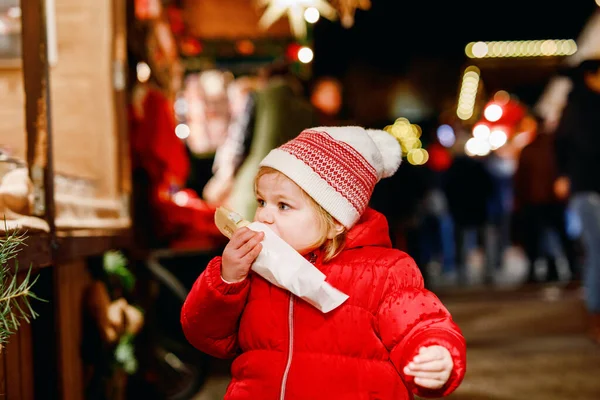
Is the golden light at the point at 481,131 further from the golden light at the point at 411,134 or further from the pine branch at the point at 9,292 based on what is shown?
the pine branch at the point at 9,292

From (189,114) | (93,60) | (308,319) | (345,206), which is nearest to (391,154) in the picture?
(345,206)

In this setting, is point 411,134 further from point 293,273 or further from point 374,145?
point 293,273

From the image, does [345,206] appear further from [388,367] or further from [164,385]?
[164,385]

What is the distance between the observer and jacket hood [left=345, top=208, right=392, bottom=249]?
2039 millimetres

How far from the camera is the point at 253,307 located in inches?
77.1

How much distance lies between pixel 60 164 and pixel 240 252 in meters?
2.18

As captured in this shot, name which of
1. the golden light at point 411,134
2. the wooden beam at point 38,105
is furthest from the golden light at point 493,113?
the wooden beam at point 38,105

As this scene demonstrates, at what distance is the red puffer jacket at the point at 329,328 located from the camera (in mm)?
1833

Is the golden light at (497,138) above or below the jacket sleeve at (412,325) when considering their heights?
below

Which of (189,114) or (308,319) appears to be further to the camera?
(189,114)

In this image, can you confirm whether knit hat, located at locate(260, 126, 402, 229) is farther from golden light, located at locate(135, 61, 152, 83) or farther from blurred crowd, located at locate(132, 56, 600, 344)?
golden light, located at locate(135, 61, 152, 83)

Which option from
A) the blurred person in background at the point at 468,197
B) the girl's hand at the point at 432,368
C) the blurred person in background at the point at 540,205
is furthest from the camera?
the blurred person in background at the point at 468,197

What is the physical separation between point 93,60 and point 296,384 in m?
2.61

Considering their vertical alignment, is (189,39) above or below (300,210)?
above
